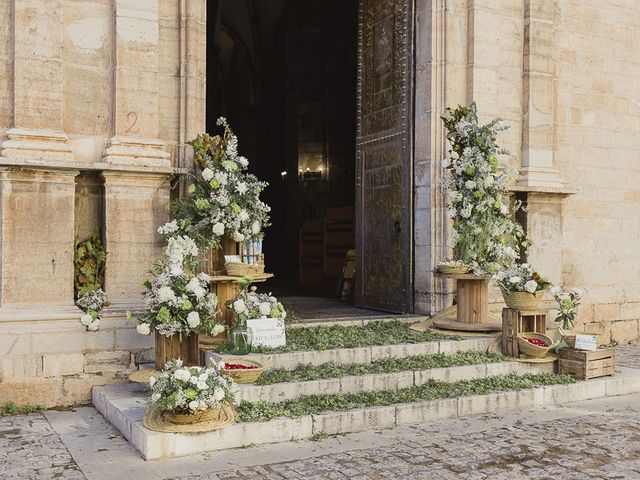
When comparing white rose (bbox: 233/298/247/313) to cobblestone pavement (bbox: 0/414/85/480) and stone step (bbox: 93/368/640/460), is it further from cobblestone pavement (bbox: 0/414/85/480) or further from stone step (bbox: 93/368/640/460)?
cobblestone pavement (bbox: 0/414/85/480)

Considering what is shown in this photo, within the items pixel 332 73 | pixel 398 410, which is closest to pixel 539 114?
pixel 398 410

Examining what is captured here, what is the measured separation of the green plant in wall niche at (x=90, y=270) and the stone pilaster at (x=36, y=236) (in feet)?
0.47

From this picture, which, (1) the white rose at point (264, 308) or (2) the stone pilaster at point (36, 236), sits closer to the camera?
(2) the stone pilaster at point (36, 236)

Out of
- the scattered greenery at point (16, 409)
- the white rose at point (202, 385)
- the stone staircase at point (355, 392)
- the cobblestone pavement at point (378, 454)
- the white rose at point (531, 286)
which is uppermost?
the white rose at point (531, 286)

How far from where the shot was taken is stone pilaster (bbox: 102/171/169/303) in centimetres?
637

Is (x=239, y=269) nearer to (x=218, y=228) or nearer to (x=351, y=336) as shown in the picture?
(x=218, y=228)

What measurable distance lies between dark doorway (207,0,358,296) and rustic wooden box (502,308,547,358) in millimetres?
5544

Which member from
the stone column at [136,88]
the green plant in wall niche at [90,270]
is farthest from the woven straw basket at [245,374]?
the stone column at [136,88]

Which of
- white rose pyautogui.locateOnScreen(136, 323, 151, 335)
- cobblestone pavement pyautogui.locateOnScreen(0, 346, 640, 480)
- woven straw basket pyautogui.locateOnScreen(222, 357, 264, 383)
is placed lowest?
cobblestone pavement pyautogui.locateOnScreen(0, 346, 640, 480)

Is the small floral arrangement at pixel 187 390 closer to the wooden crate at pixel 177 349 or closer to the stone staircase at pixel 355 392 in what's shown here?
the stone staircase at pixel 355 392

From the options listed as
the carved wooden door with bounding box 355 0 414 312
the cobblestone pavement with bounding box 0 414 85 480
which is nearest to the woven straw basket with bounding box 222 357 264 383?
the cobblestone pavement with bounding box 0 414 85 480

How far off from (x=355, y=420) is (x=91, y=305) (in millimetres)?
2578

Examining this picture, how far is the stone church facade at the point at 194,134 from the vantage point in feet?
19.9

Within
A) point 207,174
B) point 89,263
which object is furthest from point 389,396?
point 89,263
